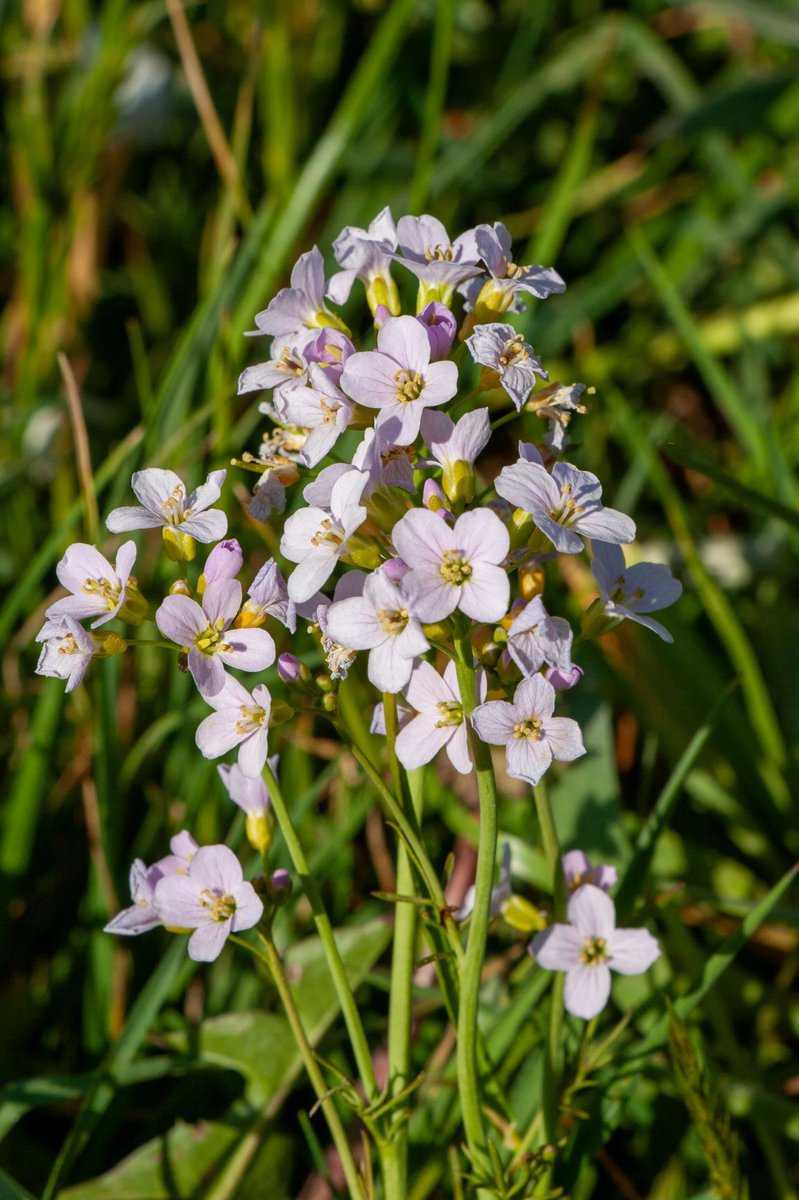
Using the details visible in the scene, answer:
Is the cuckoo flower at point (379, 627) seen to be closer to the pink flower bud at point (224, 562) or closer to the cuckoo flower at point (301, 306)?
the pink flower bud at point (224, 562)

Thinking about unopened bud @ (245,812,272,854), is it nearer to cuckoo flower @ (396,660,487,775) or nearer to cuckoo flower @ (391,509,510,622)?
cuckoo flower @ (396,660,487,775)

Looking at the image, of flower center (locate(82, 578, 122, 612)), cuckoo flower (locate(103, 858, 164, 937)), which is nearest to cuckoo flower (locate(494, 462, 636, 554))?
flower center (locate(82, 578, 122, 612))

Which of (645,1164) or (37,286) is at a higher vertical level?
(37,286)

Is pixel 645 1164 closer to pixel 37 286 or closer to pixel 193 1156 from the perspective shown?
pixel 193 1156

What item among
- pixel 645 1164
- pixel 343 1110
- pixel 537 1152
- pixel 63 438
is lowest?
pixel 645 1164

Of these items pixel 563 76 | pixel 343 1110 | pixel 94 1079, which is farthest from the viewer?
pixel 563 76

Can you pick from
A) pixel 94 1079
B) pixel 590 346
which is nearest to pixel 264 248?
pixel 590 346

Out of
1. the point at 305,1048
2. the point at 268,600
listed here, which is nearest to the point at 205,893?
the point at 305,1048
